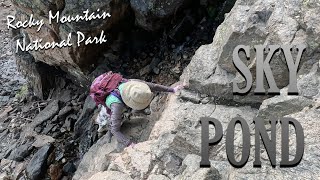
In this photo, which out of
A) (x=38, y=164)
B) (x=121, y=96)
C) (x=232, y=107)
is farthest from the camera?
(x=38, y=164)

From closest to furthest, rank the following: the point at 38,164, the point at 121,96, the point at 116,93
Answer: the point at 121,96, the point at 116,93, the point at 38,164

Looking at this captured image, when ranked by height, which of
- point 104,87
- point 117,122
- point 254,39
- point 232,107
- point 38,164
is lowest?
point 38,164

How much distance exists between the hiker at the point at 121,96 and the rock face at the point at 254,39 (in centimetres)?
67

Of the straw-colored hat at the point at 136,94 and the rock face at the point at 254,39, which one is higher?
the rock face at the point at 254,39

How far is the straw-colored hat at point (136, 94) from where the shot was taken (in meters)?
6.20

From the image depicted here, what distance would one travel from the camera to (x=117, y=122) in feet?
21.9

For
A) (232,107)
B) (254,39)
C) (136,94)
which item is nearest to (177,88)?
(136,94)

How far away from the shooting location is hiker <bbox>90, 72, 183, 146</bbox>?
624 cm

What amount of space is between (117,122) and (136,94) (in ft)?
2.43

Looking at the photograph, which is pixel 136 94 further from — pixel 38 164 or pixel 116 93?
pixel 38 164

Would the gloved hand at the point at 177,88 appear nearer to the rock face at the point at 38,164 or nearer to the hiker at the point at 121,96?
the hiker at the point at 121,96

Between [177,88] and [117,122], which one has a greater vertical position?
[177,88]

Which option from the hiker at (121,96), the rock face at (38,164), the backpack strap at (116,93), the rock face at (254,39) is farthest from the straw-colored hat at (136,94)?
the rock face at (38,164)

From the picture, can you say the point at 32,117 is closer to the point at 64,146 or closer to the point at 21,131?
the point at 21,131
